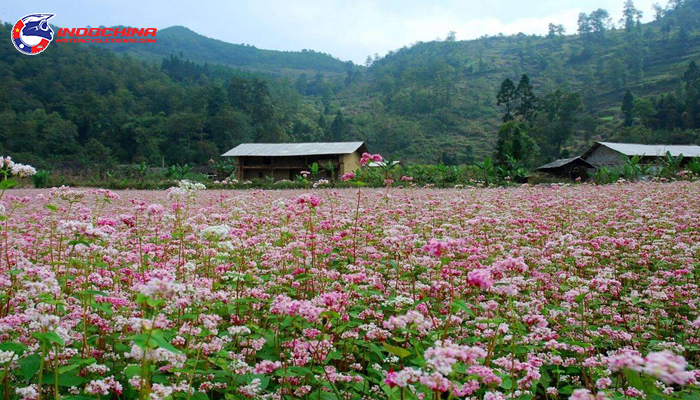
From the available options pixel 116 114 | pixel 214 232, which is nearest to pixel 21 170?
pixel 214 232

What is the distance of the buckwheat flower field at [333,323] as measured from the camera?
242cm

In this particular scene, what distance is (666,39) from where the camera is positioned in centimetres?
12562

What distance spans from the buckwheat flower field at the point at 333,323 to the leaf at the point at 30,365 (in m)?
0.01

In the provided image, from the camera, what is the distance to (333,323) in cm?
354

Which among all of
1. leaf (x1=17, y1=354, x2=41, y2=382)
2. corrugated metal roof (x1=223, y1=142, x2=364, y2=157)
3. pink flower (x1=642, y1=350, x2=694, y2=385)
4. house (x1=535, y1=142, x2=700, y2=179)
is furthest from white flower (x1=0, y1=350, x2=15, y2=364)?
house (x1=535, y1=142, x2=700, y2=179)

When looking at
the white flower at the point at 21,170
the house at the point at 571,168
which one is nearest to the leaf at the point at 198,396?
the white flower at the point at 21,170

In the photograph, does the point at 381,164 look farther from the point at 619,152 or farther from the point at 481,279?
the point at 619,152

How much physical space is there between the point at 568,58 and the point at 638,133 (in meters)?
84.6

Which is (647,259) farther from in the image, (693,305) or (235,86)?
(235,86)

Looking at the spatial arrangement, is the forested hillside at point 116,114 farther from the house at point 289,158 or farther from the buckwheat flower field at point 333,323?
the buckwheat flower field at point 333,323

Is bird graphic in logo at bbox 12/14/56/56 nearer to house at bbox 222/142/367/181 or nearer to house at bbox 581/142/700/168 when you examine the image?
house at bbox 222/142/367/181

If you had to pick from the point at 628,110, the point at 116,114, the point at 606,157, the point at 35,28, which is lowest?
the point at 606,157

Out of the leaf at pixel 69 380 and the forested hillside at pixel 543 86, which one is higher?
the forested hillside at pixel 543 86

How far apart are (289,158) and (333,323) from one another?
44890 mm
